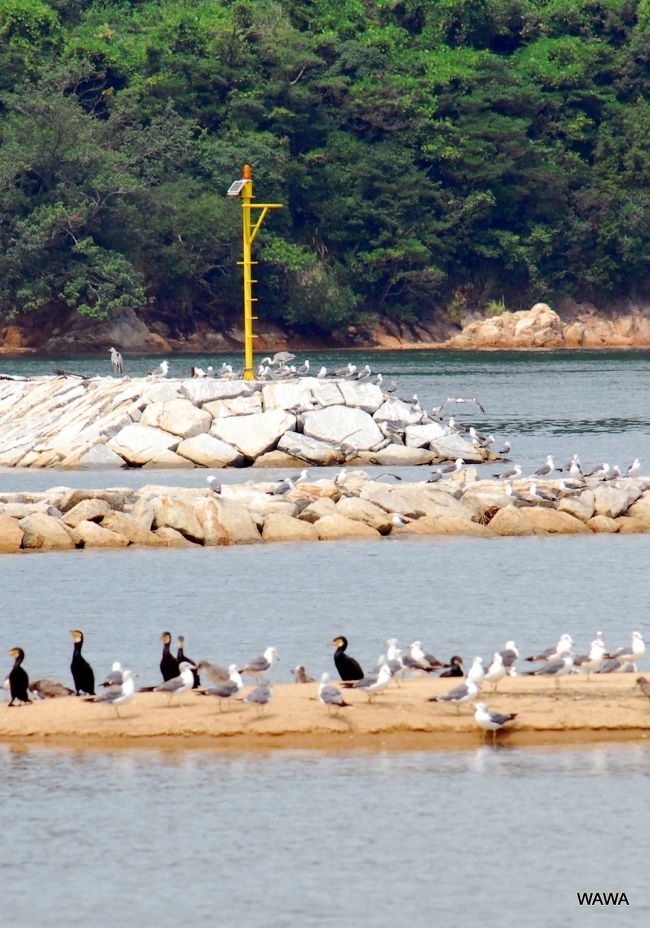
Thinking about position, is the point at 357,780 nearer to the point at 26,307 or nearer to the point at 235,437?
the point at 235,437

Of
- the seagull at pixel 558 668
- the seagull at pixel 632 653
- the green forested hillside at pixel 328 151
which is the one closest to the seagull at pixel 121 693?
the seagull at pixel 558 668

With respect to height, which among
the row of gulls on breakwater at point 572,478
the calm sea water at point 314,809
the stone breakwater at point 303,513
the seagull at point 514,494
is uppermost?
the row of gulls on breakwater at point 572,478

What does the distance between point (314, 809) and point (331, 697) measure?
6.43 ft

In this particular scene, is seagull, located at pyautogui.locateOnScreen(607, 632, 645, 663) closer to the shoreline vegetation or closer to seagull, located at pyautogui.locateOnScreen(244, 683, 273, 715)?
the shoreline vegetation

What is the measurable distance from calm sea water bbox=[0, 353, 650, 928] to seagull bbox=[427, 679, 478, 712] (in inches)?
27.6

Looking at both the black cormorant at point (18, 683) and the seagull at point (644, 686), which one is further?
the black cormorant at point (18, 683)

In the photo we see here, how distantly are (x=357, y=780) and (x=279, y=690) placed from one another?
264 cm

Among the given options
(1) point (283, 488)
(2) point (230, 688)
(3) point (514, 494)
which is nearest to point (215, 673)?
(2) point (230, 688)

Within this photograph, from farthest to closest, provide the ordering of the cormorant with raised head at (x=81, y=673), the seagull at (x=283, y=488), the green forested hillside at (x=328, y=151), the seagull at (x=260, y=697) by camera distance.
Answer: the green forested hillside at (x=328, y=151) → the seagull at (x=283, y=488) → the cormorant with raised head at (x=81, y=673) → the seagull at (x=260, y=697)

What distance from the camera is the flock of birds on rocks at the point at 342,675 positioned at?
19.2 metres

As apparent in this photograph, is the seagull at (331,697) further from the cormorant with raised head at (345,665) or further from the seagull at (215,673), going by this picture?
the seagull at (215,673)

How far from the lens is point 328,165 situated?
10269 centimetres

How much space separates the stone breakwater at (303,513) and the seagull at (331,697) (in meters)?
13.4

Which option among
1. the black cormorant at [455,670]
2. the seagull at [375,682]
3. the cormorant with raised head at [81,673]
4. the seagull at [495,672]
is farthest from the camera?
the black cormorant at [455,670]
